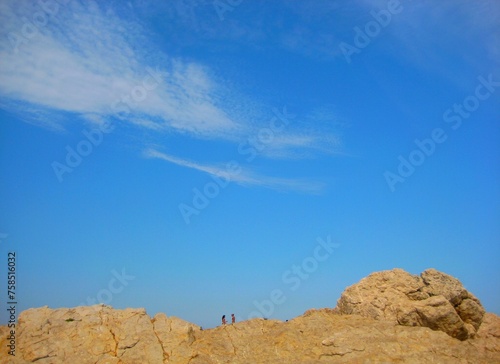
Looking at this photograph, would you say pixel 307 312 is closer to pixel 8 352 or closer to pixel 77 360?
pixel 77 360

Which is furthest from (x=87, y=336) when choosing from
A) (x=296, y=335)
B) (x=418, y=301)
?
(x=418, y=301)

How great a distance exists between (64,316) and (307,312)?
2104 centimetres

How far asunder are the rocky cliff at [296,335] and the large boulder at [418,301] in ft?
0.27

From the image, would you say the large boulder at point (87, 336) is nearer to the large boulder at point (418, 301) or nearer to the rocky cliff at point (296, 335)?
the rocky cliff at point (296, 335)

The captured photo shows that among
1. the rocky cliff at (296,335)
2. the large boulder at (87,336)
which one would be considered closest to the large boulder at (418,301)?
the rocky cliff at (296,335)

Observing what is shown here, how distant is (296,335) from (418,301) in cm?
1131

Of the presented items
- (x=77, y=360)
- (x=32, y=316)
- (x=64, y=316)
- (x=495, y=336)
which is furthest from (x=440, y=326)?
(x=32, y=316)

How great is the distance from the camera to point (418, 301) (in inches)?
1314

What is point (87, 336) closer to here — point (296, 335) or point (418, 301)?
point (296, 335)

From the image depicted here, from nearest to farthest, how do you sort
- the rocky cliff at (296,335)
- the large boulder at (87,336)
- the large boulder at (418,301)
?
the large boulder at (87,336) < the rocky cliff at (296,335) < the large boulder at (418,301)

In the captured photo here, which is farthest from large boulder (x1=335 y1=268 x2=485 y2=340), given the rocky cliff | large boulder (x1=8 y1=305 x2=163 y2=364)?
large boulder (x1=8 y1=305 x2=163 y2=364)

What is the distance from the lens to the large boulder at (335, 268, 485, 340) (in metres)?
31.4

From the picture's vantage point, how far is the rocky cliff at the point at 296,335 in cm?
2756

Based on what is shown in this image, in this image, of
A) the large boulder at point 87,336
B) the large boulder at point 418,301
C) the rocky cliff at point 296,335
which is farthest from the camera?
the large boulder at point 418,301
